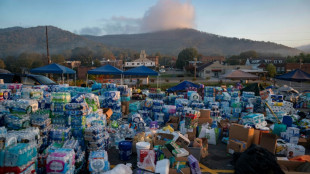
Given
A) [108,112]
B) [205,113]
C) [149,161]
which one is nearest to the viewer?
[149,161]

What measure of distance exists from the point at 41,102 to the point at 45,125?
4.76 ft

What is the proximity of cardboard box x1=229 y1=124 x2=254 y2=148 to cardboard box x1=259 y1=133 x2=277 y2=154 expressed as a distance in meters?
0.29

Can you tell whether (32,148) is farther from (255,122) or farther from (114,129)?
(255,122)

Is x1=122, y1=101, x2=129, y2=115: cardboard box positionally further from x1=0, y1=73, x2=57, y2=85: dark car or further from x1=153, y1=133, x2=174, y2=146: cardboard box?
x1=0, y1=73, x2=57, y2=85: dark car

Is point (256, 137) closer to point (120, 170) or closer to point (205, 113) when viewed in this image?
point (205, 113)

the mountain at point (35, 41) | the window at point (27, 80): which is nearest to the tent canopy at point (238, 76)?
the window at point (27, 80)

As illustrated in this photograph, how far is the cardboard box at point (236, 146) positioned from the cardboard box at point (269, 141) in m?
0.55

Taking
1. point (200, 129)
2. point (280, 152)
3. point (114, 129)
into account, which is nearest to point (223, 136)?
point (200, 129)

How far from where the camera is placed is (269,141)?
555cm

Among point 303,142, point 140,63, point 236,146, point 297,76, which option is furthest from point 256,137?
point 140,63

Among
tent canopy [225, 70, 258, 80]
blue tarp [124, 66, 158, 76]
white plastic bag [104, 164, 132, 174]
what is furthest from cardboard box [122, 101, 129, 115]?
tent canopy [225, 70, 258, 80]

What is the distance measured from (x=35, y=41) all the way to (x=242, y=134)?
139m

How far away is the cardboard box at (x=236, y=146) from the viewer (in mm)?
5488

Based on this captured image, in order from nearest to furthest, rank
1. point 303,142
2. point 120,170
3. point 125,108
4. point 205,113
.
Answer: point 120,170
point 303,142
point 205,113
point 125,108
